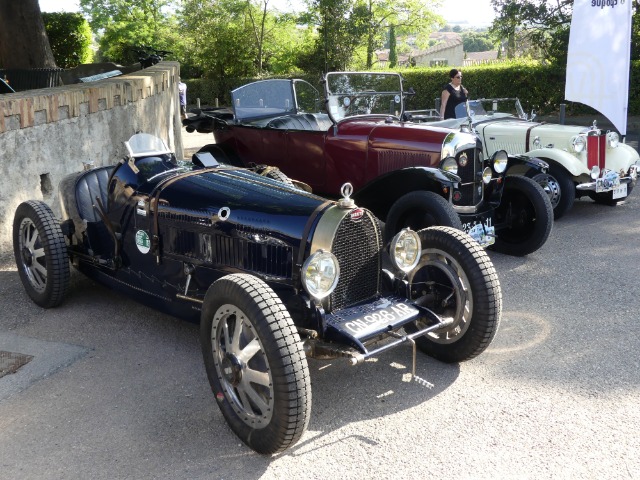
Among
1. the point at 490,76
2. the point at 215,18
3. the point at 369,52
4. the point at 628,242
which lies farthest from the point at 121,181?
the point at 215,18

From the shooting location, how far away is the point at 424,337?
3.90 m

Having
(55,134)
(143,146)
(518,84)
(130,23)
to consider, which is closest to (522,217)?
(143,146)

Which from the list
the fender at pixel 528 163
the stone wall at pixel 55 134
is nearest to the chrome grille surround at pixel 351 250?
the fender at pixel 528 163

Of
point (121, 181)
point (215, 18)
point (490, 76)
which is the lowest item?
point (121, 181)

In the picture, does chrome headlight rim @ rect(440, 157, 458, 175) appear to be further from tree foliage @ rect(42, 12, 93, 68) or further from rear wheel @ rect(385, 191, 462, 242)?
tree foliage @ rect(42, 12, 93, 68)

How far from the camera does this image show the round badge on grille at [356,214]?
11.2ft

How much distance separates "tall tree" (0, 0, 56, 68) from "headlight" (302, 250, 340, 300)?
40.6 ft

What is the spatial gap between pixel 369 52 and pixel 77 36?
39.5ft

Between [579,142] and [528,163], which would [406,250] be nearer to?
[528,163]

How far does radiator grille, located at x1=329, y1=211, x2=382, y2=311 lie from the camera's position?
3.42m

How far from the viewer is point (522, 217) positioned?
6.09 meters

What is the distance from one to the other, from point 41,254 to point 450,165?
3.60 m

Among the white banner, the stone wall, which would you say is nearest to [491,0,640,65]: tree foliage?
the white banner

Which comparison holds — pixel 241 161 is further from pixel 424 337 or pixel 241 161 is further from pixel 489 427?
pixel 489 427
